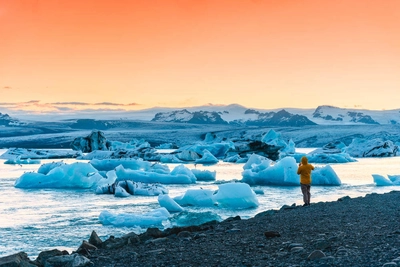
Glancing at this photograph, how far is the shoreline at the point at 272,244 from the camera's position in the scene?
15.0ft

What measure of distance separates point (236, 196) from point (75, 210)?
136 inches

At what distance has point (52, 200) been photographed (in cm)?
1331

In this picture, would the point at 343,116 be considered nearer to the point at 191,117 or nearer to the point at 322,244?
the point at 191,117

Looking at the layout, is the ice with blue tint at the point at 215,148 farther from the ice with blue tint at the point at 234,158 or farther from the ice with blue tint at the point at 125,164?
the ice with blue tint at the point at 125,164

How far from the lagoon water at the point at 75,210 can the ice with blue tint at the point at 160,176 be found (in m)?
0.59

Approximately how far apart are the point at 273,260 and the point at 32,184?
13189 millimetres

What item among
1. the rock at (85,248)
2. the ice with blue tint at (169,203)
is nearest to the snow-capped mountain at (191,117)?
the ice with blue tint at (169,203)

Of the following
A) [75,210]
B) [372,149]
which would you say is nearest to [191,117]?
[372,149]

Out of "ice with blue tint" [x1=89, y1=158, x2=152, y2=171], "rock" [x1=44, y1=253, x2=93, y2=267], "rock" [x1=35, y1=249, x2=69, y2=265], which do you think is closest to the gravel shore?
"rock" [x1=44, y1=253, x2=93, y2=267]

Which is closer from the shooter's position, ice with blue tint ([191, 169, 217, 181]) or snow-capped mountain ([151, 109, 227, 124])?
ice with blue tint ([191, 169, 217, 181])

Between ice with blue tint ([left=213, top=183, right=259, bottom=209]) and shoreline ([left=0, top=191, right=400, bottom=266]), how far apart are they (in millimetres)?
3243

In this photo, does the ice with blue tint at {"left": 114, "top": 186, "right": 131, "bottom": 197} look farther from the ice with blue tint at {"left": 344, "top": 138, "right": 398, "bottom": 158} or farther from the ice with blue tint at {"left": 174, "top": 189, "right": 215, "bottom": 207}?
the ice with blue tint at {"left": 344, "top": 138, "right": 398, "bottom": 158}

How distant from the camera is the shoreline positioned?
4.57 m

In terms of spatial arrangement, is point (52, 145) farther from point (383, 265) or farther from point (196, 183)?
point (383, 265)
